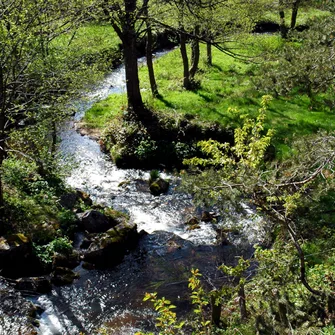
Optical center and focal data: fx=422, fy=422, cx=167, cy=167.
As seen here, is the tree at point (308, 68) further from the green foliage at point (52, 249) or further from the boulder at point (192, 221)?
the green foliage at point (52, 249)

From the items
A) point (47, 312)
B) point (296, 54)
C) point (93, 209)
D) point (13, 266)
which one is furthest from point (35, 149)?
point (296, 54)

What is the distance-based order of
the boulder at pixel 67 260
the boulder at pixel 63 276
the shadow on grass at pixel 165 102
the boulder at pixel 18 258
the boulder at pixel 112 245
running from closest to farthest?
1. the boulder at pixel 18 258
2. the boulder at pixel 63 276
3. the boulder at pixel 67 260
4. the boulder at pixel 112 245
5. the shadow on grass at pixel 165 102

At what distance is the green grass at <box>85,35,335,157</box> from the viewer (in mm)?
19797

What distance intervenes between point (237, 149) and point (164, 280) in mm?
5228

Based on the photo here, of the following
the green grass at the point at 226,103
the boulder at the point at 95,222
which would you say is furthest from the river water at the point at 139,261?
the green grass at the point at 226,103

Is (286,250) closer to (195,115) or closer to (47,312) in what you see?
(47,312)

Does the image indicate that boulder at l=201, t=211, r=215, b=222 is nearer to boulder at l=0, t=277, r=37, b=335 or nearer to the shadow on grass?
boulder at l=0, t=277, r=37, b=335

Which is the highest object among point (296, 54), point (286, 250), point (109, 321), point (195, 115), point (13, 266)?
point (296, 54)

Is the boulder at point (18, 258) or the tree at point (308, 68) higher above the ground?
the tree at point (308, 68)

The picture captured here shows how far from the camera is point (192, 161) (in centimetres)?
981

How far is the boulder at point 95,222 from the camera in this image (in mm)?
14992

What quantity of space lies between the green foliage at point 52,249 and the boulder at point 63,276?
0.46m

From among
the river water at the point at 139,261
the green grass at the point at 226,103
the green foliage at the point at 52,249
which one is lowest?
the river water at the point at 139,261

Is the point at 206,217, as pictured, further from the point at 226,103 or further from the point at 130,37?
the point at 130,37
